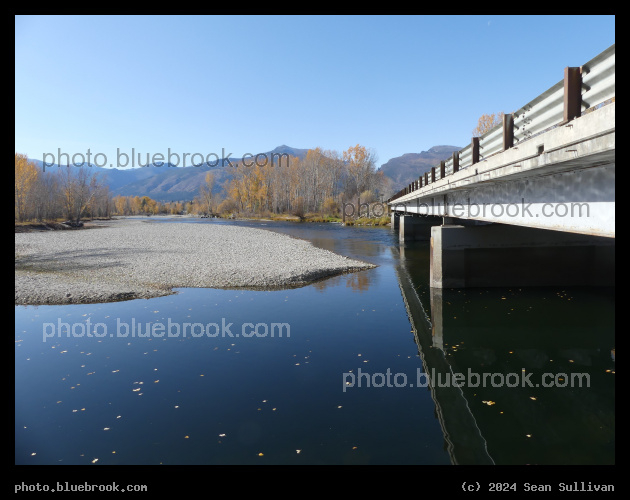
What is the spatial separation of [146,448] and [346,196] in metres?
95.2

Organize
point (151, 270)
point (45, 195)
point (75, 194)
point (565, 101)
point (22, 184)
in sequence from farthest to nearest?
point (45, 195)
point (75, 194)
point (22, 184)
point (151, 270)
point (565, 101)

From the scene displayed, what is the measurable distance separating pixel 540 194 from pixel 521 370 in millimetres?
3712

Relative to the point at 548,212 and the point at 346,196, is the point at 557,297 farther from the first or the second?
the point at 346,196

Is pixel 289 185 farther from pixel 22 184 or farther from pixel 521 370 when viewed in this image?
pixel 521 370

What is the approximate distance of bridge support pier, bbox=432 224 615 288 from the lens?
15.1m

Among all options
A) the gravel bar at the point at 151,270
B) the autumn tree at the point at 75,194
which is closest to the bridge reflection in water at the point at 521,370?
the gravel bar at the point at 151,270

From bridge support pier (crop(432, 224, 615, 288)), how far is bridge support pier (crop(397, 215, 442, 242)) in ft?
67.5

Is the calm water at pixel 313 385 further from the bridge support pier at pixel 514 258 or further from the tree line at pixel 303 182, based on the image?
the tree line at pixel 303 182

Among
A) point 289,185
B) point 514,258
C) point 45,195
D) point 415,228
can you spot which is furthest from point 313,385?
point 289,185

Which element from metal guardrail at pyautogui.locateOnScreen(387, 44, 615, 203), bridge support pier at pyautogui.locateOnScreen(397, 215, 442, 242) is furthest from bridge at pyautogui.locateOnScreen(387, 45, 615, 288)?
bridge support pier at pyautogui.locateOnScreen(397, 215, 442, 242)

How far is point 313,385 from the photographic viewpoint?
24.9 ft

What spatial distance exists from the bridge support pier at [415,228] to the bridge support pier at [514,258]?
20.6 metres
